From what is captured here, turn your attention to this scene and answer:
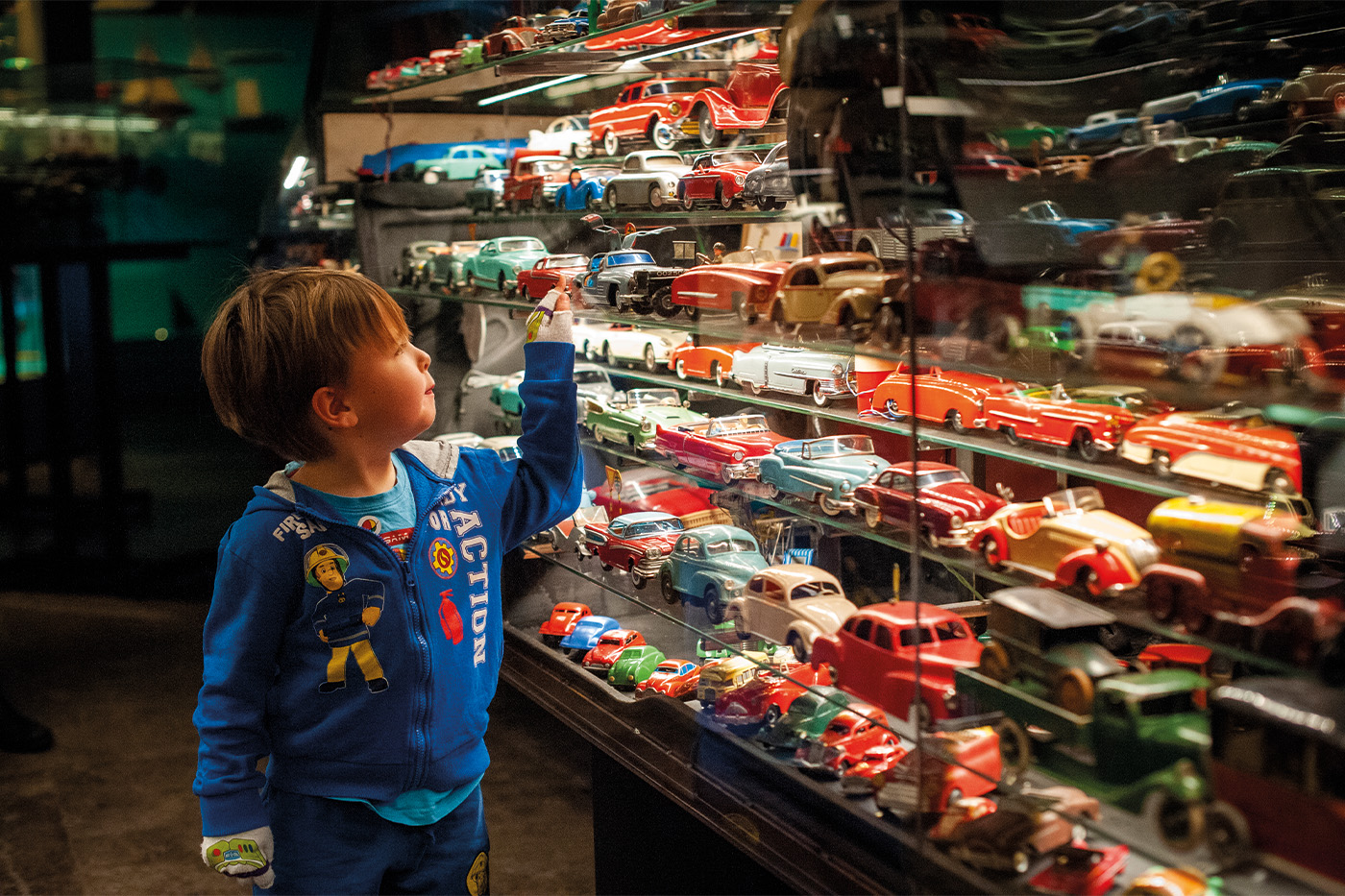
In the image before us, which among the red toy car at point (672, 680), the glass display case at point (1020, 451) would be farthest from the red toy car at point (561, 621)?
the glass display case at point (1020, 451)

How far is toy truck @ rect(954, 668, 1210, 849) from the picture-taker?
4.55 ft

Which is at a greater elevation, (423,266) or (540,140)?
(540,140)

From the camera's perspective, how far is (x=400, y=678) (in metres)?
1.77

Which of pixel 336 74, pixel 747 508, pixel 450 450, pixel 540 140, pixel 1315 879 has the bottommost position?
pixel 1315 879

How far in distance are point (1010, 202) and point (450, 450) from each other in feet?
3.35

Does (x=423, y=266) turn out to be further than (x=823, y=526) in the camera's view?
Yes

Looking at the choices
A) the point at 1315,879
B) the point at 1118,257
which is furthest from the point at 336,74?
the point at 1315,879

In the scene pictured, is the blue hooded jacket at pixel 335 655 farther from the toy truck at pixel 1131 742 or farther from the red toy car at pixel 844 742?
the toy truck at pixel 1131 742

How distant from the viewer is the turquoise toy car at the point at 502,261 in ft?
10.3

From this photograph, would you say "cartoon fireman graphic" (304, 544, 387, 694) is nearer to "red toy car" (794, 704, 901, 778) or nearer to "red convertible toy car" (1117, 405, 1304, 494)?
"red toy car" (794, 704, 901, 778)

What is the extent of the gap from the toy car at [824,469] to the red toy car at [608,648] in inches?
25.8

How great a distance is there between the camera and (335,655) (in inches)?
68.8

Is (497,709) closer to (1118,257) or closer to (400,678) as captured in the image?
(400,678)

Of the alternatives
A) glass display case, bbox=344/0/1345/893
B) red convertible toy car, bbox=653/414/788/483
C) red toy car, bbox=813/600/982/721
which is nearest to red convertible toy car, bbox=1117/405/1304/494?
glass display case, bbox=344/0/1345/893
